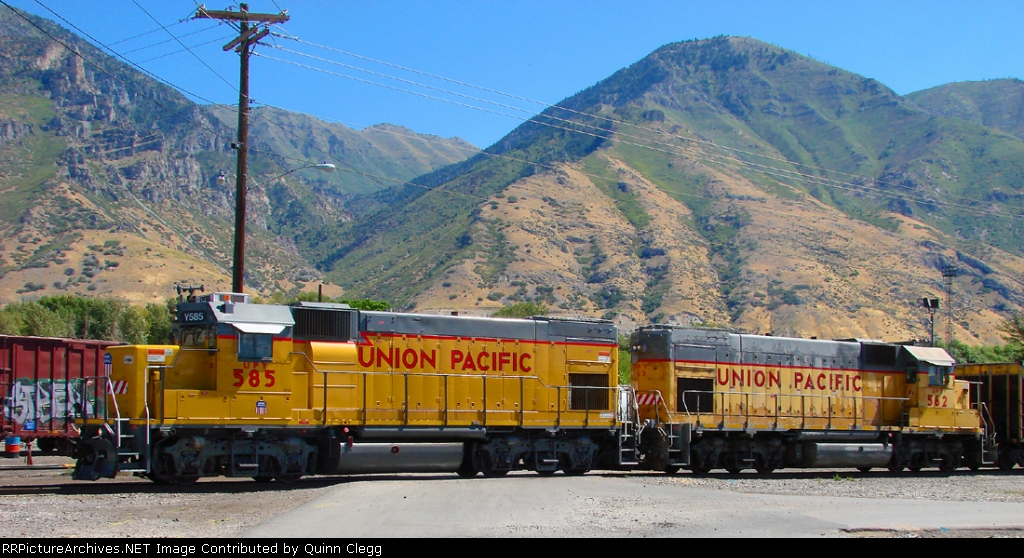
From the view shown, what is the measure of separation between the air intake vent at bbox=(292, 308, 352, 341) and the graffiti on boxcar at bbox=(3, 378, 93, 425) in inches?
352

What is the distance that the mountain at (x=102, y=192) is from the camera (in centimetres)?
12144

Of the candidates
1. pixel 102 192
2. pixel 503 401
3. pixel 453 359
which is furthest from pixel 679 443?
pixel 102 192

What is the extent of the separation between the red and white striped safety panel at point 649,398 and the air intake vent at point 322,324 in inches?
345

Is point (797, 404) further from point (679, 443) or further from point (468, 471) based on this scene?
point (468, 471)

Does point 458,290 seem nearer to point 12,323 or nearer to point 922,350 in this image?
point 12,323

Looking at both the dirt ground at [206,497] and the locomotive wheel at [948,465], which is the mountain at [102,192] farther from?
the dirt ground at [206,497]

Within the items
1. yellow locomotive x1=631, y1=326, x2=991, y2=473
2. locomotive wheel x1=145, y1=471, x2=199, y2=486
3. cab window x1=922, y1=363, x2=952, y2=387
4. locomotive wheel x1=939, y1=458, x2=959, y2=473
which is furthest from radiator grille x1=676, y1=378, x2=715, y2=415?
locomotive wheel x1=145, y1=471, x2=199, y2=486

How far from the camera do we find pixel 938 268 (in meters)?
147

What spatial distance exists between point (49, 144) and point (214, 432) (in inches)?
6332

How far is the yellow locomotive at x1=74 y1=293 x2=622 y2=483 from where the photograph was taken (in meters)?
18.0

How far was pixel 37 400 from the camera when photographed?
85.1ft

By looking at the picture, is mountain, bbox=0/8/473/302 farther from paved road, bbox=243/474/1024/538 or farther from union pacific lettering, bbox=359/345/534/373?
paved road, bbox=243/474/1024/538

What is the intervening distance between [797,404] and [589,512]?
14.5 metres

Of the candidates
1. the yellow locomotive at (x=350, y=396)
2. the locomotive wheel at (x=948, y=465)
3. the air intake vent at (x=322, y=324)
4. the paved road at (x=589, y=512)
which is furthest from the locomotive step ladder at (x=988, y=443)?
the air intake vent at (x=322, y=324)
